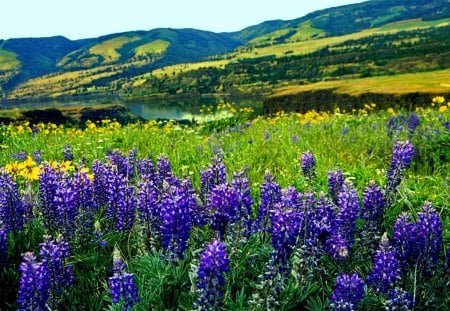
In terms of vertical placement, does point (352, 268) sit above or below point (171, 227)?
below

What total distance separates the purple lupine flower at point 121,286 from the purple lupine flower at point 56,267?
49 cm

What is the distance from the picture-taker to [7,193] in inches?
171

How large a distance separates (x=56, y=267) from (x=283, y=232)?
1524 mm

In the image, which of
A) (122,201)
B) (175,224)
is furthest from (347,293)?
(122,201)

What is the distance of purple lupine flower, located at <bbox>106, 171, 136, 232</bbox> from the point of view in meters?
4.20

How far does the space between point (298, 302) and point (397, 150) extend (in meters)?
2.16

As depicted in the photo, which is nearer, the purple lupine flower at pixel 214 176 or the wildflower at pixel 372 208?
the wildflower at pixel 372 208

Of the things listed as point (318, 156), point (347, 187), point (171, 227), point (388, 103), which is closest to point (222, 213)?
point (171, 227)

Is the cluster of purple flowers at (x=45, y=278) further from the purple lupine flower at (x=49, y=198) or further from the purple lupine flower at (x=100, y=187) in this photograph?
the purple lupine flower at (x=100, y=187)

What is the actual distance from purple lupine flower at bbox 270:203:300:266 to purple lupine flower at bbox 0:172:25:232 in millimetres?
2492

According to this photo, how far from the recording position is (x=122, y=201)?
4.20 meters

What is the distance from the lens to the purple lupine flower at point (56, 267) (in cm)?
317

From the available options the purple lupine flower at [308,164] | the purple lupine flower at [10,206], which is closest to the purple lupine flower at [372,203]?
the purple lupine flower at [308,164]

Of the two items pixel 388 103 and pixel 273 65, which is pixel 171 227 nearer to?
pixel 388 103
